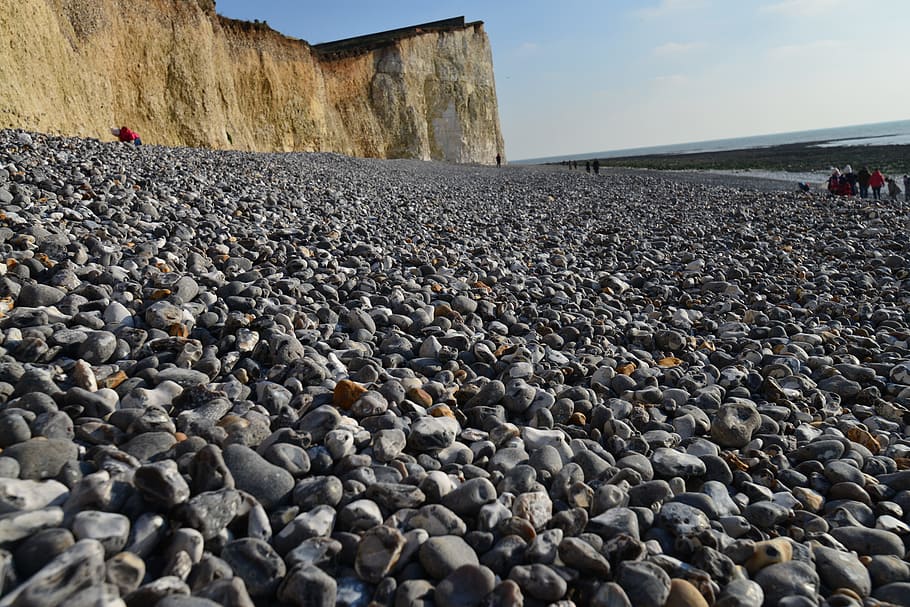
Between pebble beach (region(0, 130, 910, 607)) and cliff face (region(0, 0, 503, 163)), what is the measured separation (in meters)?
→ 8.18

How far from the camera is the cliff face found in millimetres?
11188

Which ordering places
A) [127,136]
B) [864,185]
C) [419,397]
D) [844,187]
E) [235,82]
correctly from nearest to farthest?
[419,397] → [127,136] → [864,185] → [844,187] → [235,82]

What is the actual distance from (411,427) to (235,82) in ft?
76.3

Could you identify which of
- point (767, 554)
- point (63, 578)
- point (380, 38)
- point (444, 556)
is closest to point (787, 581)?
point (767, 554)

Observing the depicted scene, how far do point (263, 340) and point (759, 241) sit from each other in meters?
7.14

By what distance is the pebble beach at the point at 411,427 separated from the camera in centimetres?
125

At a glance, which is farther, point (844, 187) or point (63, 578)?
point (844, 187)

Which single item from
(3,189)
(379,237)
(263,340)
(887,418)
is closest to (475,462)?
(263,340)

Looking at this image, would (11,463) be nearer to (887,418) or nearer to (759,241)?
(887,418)

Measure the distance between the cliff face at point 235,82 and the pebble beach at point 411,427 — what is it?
8.18 metres

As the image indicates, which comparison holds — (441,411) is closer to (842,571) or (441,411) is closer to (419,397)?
(419,397)

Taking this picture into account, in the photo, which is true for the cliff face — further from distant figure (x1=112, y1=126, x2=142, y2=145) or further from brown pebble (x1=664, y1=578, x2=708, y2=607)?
brown pebble (x1=664, y1=578, x2=708, y2=607)

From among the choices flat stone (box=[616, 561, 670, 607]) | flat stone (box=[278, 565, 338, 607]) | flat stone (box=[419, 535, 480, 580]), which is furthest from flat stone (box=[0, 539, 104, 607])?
flat stone (box=[616, 561, 670, 607])

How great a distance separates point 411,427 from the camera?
6.33 ft
